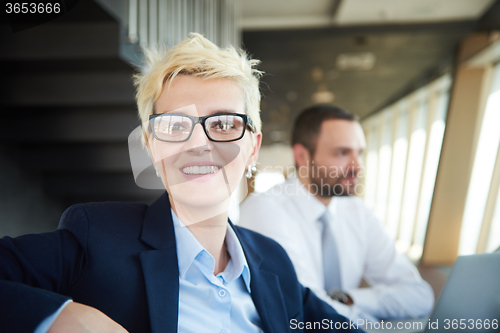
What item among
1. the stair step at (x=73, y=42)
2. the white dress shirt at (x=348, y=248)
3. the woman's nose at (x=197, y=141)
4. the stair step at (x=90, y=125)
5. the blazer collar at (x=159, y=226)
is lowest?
the white dress shirt at (x=348, y=248)

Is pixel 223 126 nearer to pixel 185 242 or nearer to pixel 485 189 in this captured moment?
pixel 185 242

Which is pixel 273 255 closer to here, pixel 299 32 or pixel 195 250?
pixel 195 250

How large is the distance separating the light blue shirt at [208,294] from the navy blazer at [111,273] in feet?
0.10

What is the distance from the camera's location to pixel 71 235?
812 millimetres

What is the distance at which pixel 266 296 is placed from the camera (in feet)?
3.29

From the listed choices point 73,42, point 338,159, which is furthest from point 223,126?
point 73,42

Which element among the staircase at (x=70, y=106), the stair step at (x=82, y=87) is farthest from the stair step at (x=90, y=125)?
the stair step at (x=82, y=87)

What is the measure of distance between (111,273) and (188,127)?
14.8 inches

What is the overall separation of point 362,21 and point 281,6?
3.68 feet

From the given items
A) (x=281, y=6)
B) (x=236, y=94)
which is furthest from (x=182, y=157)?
(x=281, y=6)

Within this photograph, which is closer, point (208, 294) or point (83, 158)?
point (208, 294)

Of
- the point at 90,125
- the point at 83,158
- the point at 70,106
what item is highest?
the point at 70,106

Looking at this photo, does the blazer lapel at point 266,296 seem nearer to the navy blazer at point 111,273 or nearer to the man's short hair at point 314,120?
the navy blazer at point 111,273

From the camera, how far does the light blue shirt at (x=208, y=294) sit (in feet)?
2.95
